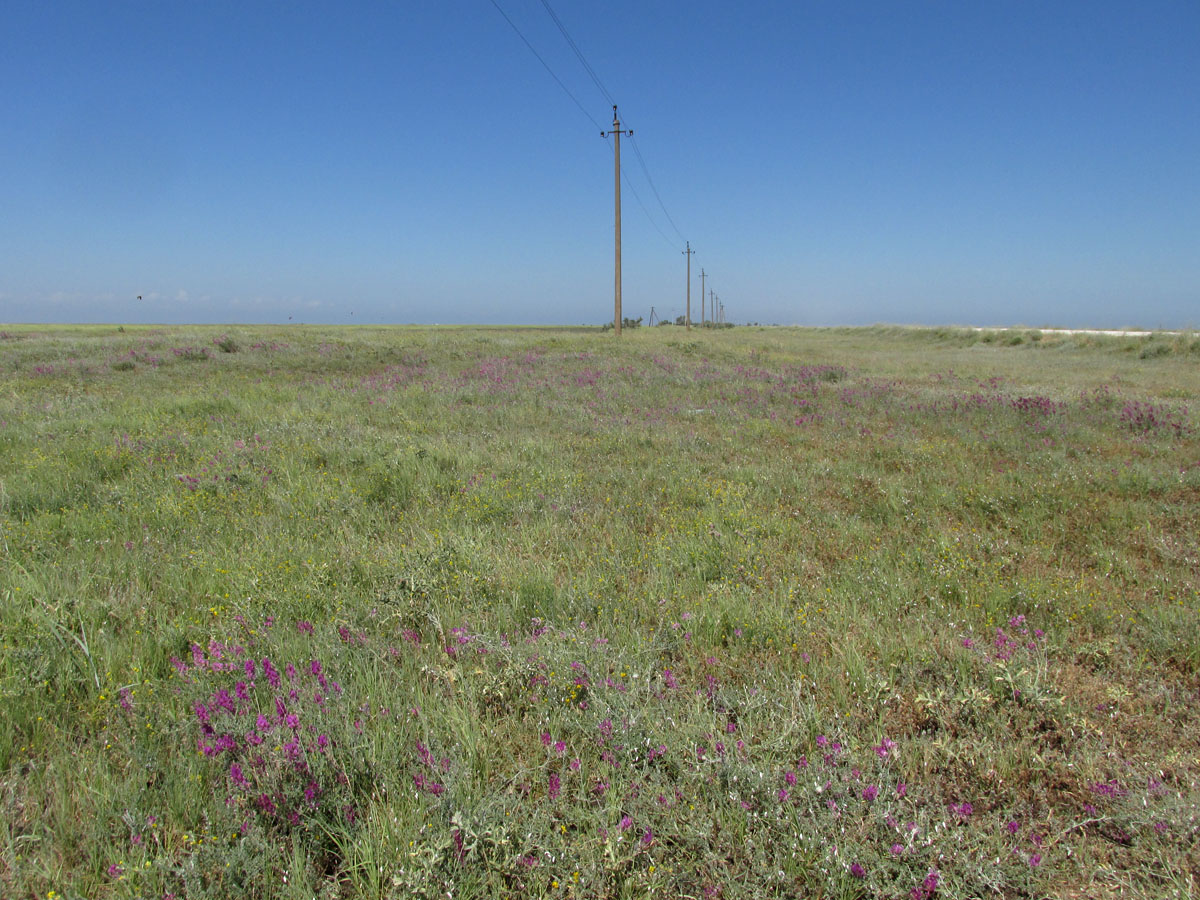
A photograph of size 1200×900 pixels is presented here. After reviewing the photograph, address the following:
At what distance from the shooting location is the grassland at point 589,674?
2.21m

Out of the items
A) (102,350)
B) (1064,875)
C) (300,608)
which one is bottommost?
(1064,875)

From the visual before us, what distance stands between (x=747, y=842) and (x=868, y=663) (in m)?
1.65

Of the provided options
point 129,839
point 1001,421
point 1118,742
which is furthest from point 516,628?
point 1001,421

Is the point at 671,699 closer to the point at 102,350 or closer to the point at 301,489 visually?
the point at 301,489

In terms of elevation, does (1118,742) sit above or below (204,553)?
below

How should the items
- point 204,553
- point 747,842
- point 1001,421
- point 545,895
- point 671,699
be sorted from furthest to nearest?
point 1001,421, point 204,553, point 671,699, point 747,842, point 545,895

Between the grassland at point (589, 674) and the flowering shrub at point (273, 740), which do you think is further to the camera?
the flowering shrub at point (273, 740)

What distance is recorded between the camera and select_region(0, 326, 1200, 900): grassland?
2.21 meters

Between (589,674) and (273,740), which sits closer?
(273,740)

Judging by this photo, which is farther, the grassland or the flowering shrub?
the flowering shrub

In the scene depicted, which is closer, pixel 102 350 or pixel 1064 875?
pixel 1064 875

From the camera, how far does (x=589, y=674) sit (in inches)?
126

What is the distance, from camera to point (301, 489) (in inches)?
253

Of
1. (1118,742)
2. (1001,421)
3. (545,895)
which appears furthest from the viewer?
(1001,421)
